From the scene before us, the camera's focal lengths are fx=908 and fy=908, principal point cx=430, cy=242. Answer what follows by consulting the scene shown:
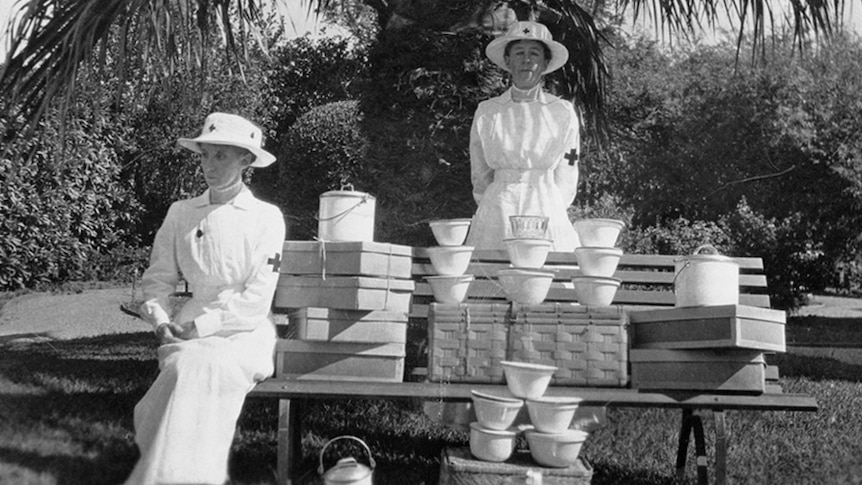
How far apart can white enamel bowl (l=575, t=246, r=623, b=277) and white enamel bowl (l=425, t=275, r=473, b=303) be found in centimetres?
49

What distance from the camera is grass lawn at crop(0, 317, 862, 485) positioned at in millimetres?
4078

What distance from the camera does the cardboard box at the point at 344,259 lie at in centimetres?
375

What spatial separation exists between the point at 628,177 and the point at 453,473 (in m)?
11.4

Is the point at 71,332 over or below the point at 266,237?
below

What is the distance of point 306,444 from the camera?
488 centimetres

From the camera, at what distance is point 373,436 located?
205 inches

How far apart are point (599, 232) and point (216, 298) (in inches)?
64.5

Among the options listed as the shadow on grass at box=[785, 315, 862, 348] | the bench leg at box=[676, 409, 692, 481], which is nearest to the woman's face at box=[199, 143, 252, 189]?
the bench leg at box=[676, 409, 692, 481]

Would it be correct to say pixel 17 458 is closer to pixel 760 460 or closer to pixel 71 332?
pixel 760 460

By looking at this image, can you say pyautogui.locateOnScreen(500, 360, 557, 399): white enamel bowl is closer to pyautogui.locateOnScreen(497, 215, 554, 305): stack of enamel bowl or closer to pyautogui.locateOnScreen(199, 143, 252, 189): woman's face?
pyautogui.locateOnScreen(497, 215, 554, 305): stack of enamel bowl

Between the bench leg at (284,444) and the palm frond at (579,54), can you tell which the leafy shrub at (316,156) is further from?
the bench leg at (284,444)

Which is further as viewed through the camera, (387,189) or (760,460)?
(387,189)

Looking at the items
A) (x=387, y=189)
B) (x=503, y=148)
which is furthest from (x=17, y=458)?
(x=387, y=189)

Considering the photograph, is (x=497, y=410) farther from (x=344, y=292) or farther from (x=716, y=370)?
(x=716, y=370)
